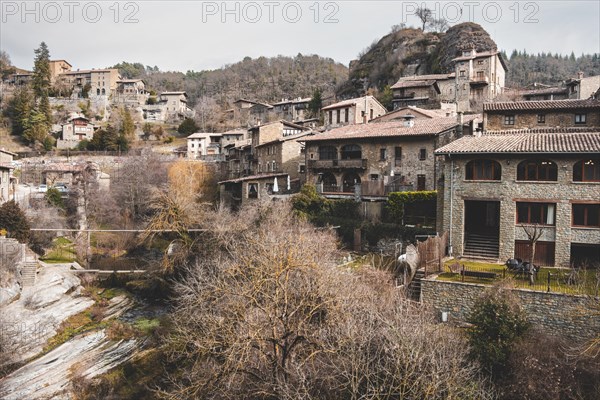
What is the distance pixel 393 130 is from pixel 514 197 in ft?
47.0

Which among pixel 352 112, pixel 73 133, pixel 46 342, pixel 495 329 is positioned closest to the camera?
pixel 495 329

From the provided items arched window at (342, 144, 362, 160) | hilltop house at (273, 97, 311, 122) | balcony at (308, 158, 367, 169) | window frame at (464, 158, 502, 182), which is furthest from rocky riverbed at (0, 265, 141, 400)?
hilltop house at (273, 97, 311, 122)

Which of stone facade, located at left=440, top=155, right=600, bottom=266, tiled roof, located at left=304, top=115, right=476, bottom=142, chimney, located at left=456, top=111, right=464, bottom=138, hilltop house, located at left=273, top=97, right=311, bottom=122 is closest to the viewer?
stone facade, located at left=440, top=155, right=600, bottom=266

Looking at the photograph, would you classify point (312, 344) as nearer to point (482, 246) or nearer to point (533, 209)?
point (482, 246)

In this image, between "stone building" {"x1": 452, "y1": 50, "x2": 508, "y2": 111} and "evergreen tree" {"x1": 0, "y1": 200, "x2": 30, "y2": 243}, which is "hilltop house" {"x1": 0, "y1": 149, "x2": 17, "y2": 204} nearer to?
"evergreen tree" {"x1": 0, "y1": 200, "x2": 30, "y2": 243}

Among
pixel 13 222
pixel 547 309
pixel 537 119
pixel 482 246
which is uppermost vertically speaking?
pixel 537 119

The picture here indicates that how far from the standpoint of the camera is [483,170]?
2541 cm

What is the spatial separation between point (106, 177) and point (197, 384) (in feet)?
165

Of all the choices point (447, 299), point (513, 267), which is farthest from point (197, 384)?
point (513, 267)

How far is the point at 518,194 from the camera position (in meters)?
24.4

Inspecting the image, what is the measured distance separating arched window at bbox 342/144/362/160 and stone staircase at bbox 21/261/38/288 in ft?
81.0

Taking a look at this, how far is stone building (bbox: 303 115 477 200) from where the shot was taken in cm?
3406

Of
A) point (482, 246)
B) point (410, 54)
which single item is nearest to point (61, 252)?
point (482, 246)

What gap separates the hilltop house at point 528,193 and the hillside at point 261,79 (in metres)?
74.0
